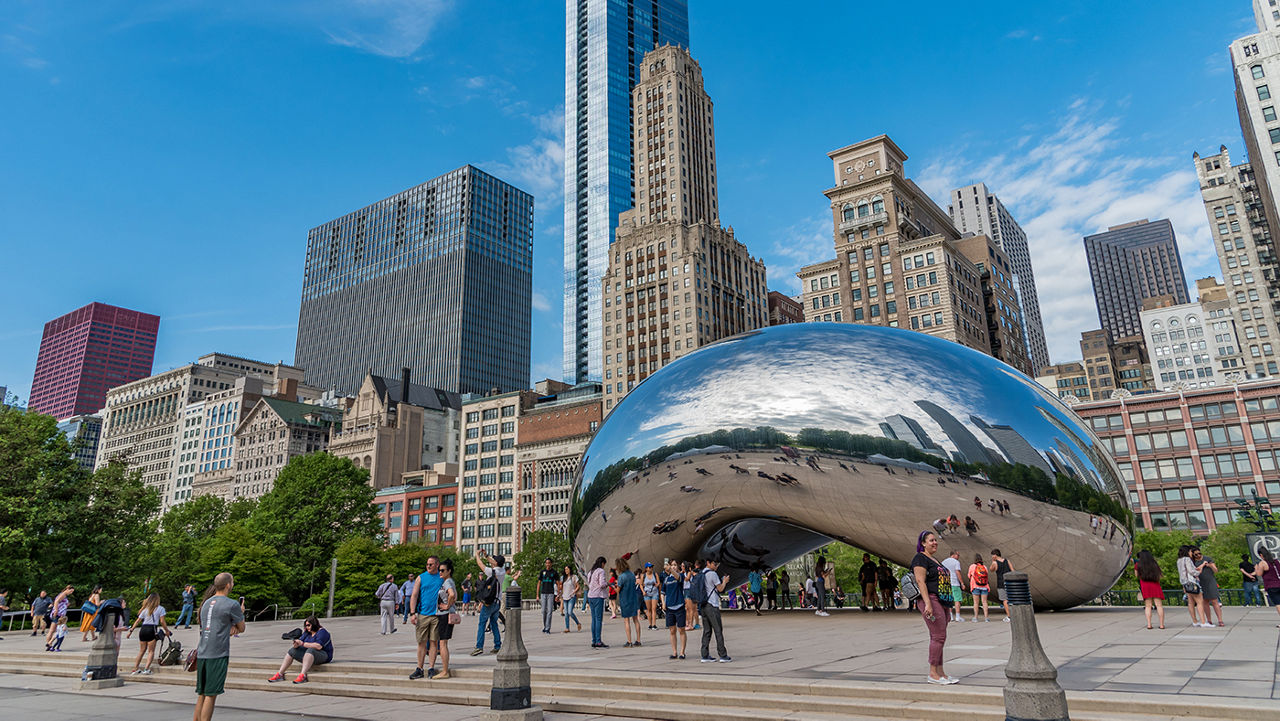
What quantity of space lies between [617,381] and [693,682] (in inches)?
4289

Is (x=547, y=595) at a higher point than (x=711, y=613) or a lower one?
higher

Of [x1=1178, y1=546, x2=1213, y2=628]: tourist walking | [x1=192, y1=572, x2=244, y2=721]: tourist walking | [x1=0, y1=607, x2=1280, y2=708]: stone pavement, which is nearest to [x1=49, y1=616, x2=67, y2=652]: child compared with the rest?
[x1=0, y1=607, x2=1280, y2=708]: stone pavement

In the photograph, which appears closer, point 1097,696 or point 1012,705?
point 1012,705

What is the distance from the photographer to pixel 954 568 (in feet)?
48.4

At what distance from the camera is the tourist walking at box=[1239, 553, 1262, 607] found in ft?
54.1

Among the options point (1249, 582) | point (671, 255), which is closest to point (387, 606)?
point (1249, 582)

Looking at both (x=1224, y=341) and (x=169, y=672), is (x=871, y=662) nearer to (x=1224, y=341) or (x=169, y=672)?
(x=169, y=672)

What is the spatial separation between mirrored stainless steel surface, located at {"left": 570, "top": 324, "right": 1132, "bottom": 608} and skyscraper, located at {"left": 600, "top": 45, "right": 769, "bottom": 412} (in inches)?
3497

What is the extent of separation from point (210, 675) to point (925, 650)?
988 cm

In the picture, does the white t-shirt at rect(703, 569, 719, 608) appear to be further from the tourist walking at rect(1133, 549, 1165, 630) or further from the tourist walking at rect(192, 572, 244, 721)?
the tourist walking at rect(1133, 549, 1165, 630)

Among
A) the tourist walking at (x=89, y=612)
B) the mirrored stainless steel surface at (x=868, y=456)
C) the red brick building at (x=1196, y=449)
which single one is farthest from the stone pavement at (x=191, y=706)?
the red brick building at (x=1196, y=449)

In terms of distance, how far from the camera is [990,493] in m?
13.5

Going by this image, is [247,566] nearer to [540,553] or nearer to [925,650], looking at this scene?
[540,553]

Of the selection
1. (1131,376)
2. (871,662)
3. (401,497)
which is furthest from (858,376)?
(1131,376)
